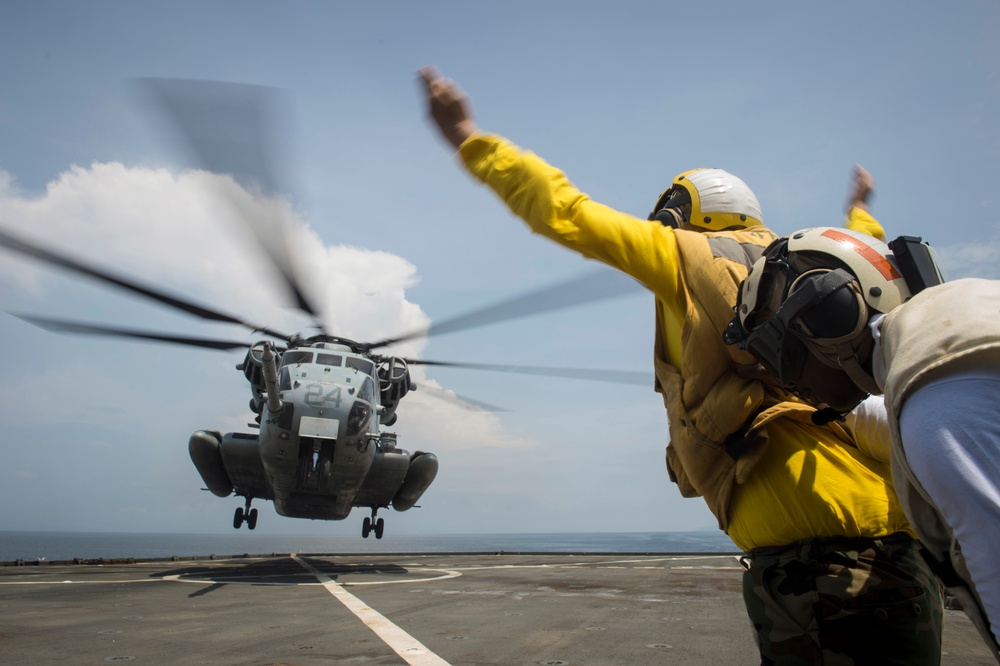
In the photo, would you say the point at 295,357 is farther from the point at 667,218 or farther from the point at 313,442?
the point at 667,218

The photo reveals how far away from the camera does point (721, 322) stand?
2145 mm

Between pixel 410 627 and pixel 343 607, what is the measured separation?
6.53 feet

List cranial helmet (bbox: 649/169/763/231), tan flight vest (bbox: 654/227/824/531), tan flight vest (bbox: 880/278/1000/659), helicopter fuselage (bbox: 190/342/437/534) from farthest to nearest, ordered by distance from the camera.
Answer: helicopter fuselage (bbox: 190/342/437/534)
cranial helmet (bbox: 649/169/763/231)
tan flight vest (bbox: 654/227/824/531)
tan flight vest (bbox: 880/278/1000/659)

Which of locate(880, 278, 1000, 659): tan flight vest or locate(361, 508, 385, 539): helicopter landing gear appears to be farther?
locate(361, 508, 385, 539): helicopter landing gear

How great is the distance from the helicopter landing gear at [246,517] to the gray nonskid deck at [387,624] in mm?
5938

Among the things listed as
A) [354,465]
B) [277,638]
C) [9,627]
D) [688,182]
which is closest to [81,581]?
[354,465]

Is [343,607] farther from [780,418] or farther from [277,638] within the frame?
[780,418]

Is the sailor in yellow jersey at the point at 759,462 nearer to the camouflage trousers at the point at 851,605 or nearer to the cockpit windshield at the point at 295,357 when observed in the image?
the camouflage trousers at the point at 851,605

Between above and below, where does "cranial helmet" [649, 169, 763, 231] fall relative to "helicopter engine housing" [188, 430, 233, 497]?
below

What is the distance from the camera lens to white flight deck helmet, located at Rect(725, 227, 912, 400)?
5.43 feet

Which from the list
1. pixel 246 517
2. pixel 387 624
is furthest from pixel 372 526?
pixel 387 624

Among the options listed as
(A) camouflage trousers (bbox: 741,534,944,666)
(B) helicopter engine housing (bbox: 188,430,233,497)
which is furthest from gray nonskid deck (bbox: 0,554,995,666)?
(B) helicopter engine housing (bbox: 188,430,233,497)

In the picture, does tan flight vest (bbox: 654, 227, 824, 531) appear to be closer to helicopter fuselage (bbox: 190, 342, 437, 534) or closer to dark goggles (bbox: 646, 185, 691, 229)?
dark goggles (bbox: 646, 185, 691, 229)

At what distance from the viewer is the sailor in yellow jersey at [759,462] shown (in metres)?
2.01
